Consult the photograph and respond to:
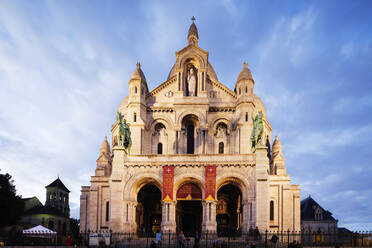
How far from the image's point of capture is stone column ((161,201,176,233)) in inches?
1474

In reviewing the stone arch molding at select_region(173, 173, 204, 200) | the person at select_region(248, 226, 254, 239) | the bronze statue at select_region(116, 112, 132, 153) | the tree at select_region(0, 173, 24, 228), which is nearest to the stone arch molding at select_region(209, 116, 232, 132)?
the stone arch molding at select_region(173, 173, 204, 200)

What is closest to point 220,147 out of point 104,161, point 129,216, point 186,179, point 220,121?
point 220,121

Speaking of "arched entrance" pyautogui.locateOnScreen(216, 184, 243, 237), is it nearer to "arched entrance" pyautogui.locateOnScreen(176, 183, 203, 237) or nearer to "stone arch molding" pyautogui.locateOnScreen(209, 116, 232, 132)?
"arched entrance" pyautogui.locateOnScreen(176, 183, 203, 237)

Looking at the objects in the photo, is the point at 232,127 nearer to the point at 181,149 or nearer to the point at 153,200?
the point at 181,149

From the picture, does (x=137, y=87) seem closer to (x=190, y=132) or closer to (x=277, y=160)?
(x=190, y=132)

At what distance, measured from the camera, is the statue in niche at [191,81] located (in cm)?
4888

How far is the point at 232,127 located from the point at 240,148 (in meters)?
3.20

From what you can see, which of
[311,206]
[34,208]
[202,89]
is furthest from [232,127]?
[34,208]

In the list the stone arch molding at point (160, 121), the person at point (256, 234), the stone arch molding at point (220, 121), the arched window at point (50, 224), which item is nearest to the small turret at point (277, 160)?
the stone arch molding at point (220, 121)

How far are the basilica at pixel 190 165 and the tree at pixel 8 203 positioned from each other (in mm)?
9339

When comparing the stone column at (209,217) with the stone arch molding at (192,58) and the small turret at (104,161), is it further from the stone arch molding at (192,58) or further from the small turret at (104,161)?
the stone arch molding at (192,58)

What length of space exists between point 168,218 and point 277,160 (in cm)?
1925

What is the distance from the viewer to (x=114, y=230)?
37.8m

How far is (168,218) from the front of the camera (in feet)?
124
